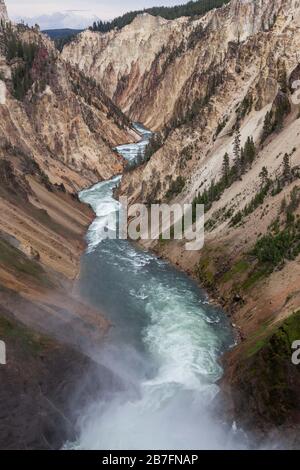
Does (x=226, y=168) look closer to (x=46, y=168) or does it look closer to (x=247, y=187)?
(x=247, y=187)

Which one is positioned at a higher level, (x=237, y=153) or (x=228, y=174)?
(x=237, y=153)

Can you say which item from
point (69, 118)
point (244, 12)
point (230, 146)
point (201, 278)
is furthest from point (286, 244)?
point (244, 12)

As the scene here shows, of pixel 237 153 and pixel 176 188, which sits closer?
pixel 237 153

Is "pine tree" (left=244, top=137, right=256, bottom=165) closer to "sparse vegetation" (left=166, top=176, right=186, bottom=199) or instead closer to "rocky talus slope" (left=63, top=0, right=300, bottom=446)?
"rocky talus slope" (left=63, top=0, right=300, bottom=446)

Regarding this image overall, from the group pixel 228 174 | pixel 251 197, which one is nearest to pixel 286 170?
pixel 251 197

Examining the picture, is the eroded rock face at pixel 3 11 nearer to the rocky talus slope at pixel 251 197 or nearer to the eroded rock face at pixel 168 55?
the eroded rock face at pixel 168 55

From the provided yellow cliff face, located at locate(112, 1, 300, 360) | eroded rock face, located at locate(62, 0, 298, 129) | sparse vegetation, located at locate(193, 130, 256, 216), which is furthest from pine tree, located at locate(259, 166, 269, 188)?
eroded rock face, located at locate(62, 0, 298, 129)

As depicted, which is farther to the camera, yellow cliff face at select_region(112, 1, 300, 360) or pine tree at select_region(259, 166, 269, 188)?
pine tree at select_region(259, 166, 269, 188)
